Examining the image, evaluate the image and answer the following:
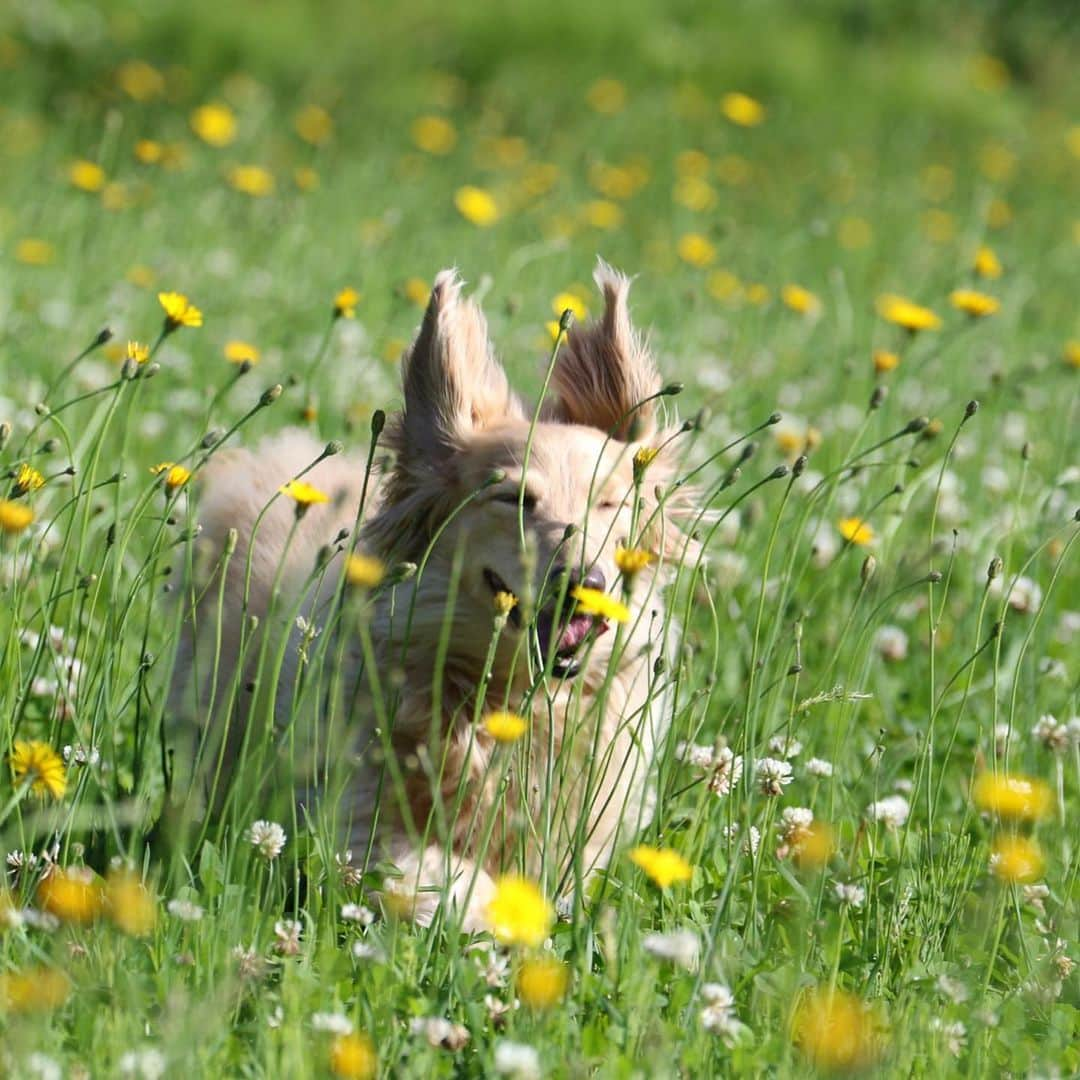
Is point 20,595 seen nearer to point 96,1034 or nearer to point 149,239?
point 96,1034

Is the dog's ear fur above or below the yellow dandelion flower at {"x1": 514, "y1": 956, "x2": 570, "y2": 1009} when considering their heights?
above

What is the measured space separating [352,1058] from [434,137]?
7073 mm

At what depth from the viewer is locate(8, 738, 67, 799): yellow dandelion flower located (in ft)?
7.18

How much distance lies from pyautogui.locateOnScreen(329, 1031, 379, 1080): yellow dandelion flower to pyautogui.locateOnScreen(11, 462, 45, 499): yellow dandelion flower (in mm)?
962

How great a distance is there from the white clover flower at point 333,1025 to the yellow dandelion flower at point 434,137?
674 cm

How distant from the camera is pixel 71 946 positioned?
7.38ft

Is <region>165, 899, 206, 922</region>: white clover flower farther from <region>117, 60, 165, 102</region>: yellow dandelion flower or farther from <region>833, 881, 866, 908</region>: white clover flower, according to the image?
<region>117, 60, 165, 102</region>: yellow dandelion flower

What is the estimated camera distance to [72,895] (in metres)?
2.02

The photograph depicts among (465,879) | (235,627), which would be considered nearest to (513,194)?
(235,627)

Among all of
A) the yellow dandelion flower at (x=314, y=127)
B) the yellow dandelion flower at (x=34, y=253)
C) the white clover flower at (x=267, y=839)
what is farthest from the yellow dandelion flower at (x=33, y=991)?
the yellow dandelion flower at (x=314, y=127)

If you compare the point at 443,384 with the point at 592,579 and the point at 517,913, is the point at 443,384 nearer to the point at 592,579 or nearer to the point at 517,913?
the point at 592,579

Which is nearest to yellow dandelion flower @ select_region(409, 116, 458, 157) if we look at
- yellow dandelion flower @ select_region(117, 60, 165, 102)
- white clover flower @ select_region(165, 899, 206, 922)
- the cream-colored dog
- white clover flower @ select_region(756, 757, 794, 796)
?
yellow dandelion flower @ select_region(117, 60, 165, 102)

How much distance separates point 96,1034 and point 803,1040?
2.98ft

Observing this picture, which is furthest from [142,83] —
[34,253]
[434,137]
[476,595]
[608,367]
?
[476,595]
